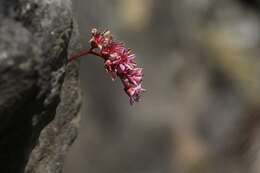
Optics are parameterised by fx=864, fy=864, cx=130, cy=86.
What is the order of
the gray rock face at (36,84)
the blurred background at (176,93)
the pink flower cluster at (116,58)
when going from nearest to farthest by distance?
the gray rock face at (36,84)
the pink flower cluster at (116,58)
the blurred background at (176,93)

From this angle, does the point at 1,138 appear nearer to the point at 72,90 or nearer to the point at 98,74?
the point at 72,90

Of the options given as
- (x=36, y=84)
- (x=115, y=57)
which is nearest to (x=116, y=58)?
(x=115, y=57)

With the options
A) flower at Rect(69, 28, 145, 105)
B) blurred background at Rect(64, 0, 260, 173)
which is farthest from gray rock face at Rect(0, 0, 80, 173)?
blurred background at Rect(64, 0, 260, 173)

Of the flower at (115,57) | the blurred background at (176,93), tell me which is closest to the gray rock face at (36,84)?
the flower at (115,57)

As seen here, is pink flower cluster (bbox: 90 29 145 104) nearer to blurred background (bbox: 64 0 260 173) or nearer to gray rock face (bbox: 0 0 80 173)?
gray rock face (bbox: 0 0 80 173)

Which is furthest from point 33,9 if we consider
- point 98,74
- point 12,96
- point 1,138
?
point 98,74

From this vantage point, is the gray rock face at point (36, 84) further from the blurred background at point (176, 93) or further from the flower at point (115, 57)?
the blurred background at point (176, 93)
